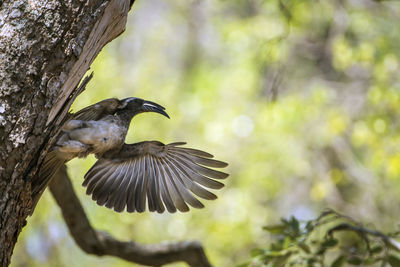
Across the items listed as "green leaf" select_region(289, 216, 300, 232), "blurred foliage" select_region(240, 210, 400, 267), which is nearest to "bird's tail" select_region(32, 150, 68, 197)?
"blurred foliage" select_region(240, 210, 400, 267)

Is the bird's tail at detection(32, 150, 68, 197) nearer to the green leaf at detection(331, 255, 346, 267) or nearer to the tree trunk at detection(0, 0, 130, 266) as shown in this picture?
the tree trunk at detection(0, 0, 130, 266)

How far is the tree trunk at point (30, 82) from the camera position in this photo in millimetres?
2096

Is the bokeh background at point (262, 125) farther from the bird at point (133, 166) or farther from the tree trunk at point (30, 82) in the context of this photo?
the tree trunk at point (30, 82)

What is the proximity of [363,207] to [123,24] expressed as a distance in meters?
6.76

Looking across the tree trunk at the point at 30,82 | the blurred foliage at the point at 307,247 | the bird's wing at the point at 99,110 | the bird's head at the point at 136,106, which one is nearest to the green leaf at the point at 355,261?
the blurred foliage at the point at 307,247

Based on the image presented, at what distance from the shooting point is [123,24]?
2.56 m

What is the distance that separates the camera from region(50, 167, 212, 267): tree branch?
340 cm

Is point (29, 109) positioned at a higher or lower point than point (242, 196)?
lower

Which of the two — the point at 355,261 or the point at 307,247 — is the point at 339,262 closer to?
the point at 355,261

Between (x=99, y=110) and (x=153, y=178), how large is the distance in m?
0.59

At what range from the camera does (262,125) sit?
775 centimetres

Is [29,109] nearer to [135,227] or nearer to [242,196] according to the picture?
[135,227]

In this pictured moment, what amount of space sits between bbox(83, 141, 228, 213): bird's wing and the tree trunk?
1167 millimetres

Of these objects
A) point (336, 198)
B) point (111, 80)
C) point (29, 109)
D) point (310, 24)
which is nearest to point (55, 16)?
point (29, 109)
